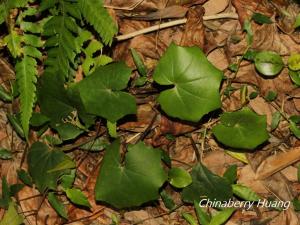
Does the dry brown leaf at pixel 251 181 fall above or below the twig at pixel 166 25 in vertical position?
below

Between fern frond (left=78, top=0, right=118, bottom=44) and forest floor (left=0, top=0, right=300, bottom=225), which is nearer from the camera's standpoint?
fern frond (left=78, top=0, right=118, bottom=44)

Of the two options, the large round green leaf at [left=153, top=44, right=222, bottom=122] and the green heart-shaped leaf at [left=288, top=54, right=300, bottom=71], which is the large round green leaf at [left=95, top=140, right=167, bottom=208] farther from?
the green heart-shaped leaf at [left=288, top=54, right=300, bottom=71]

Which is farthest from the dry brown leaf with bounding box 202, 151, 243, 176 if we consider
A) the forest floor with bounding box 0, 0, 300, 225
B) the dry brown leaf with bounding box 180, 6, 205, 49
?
the dry brown leaf with bounding box 180, 6, 205, 49

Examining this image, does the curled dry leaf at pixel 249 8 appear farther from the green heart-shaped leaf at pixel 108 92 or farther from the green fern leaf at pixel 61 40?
the green fern leaf at pixel 61 40

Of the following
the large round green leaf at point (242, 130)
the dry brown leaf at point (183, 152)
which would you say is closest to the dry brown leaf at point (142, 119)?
the dry brown leaf at point (183, 152)

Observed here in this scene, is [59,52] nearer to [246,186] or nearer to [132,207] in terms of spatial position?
[132,207]

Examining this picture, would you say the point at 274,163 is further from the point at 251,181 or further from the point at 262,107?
the point at 262,107
